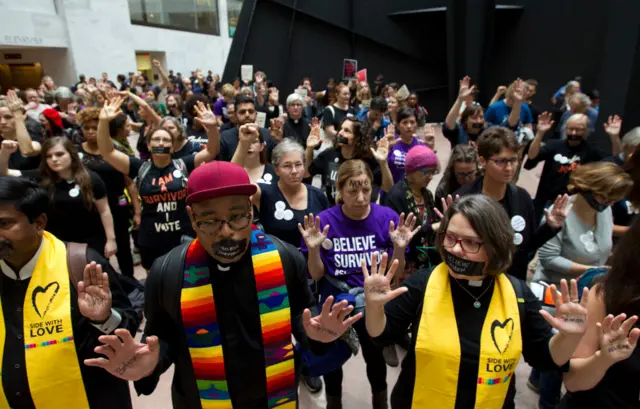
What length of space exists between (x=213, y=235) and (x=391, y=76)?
1207 cm

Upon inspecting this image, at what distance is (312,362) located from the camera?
221 centimetres

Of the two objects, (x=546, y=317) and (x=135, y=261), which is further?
(x=135, y=261)

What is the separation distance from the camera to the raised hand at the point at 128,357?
152 cm

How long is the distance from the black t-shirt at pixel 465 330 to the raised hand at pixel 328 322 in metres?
0.23

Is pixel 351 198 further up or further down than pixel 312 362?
further up

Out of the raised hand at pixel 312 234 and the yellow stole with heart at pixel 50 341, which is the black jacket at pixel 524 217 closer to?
the raised hand at pixel 312 234

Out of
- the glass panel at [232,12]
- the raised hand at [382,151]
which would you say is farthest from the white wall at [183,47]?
the raised hand at [382,151]

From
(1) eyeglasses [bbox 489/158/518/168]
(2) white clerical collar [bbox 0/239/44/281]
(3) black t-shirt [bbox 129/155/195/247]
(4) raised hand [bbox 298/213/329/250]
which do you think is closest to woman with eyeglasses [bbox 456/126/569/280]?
(1) eyeglasses [bbox 489/158/518/168]

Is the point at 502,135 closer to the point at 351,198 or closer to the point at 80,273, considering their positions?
the point at 351,198

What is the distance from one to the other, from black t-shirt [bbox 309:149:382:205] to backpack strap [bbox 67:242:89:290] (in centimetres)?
244

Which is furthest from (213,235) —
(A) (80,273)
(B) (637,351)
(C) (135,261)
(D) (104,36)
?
(D) (104,36)

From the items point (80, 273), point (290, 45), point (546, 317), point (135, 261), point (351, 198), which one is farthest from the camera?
point (290, 45)

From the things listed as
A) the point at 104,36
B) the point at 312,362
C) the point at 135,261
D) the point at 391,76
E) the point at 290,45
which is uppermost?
the point at 104,36

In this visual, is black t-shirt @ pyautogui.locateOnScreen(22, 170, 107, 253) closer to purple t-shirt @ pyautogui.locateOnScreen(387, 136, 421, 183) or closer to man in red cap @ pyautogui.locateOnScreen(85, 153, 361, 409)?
man in red cap @ pyautogui.locateOnScreen(85, 153, 361, 409)
